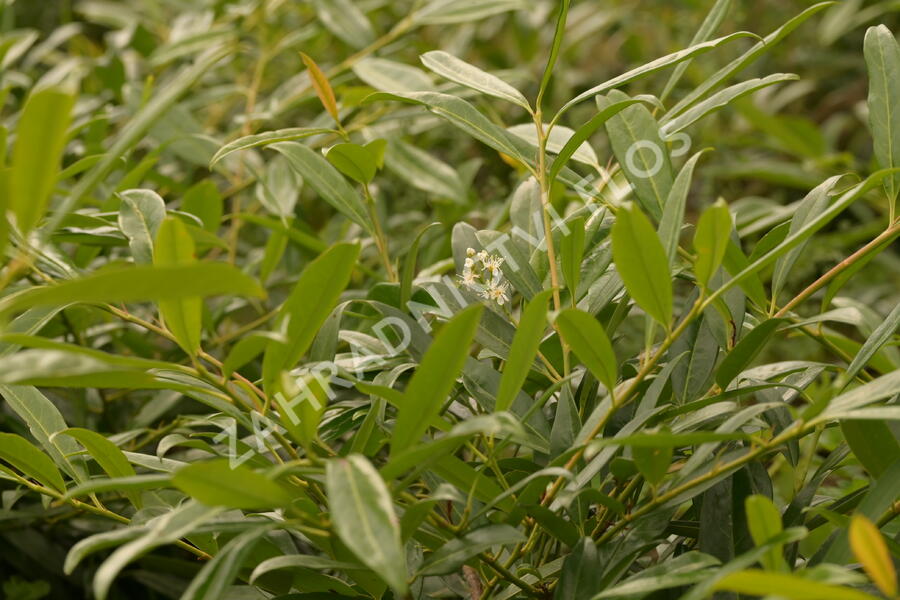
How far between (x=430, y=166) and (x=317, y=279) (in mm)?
512

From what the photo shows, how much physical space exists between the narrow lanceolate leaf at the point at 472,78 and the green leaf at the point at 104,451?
0.28 metres

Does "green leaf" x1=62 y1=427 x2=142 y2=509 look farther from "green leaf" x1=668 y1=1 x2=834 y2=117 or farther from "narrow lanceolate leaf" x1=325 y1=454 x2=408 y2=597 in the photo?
"green leaf" x1=668 y1=1 x2=834 y2=117

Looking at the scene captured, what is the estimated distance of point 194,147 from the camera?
3.11 feet

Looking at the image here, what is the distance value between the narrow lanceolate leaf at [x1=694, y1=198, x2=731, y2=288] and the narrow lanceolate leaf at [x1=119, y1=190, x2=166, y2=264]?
32 centimetres

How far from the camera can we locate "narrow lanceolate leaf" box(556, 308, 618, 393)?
0.40 m

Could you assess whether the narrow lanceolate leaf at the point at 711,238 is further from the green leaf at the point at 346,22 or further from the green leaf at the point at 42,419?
the green leaf at the point at 346,22

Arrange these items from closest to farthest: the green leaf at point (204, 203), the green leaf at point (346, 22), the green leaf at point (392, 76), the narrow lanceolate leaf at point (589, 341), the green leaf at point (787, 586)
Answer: the green leaf at point (787, 586)
the narrow lanceolate leaf at point (589, 341)
the green leaf at point (204, 203)
the green leaf at point (392, 76)
the green leaf at point (346, 22)

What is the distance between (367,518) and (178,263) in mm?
133

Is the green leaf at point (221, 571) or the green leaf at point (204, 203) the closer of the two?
the green leaf at point (221, 571)

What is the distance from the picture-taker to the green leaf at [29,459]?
478 millimetres

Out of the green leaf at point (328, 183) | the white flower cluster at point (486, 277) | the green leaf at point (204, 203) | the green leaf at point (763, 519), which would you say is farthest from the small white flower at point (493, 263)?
the green leaf at point (204, 203)

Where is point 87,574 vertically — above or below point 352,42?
below

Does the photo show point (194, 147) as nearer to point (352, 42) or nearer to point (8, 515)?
point (352, 42)

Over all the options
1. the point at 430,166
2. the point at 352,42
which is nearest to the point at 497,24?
the point at 352,42
